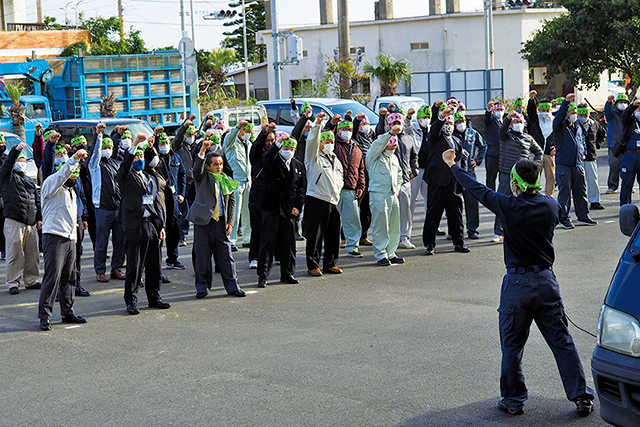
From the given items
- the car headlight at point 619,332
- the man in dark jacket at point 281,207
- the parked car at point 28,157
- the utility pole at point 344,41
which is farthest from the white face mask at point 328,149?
the utility pole at point 344,41

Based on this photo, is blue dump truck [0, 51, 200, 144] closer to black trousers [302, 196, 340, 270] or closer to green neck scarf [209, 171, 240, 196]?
black trousers [302, 196, 340, 270]

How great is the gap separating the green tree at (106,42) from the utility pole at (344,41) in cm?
918

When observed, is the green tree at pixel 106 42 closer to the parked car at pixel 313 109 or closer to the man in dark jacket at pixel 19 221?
the parked car at pixel 313 109

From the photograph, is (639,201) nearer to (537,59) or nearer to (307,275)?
(307,275)

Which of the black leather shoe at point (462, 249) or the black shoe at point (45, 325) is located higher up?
the black leather shoe at point (462, 249)

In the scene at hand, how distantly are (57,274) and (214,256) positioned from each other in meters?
2.03

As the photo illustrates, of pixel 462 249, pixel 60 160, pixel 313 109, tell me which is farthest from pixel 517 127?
pixel 313 109

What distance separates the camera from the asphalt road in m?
6.29

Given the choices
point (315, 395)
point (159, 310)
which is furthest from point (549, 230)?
point (159, 310)

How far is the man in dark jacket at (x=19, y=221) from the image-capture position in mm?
11250

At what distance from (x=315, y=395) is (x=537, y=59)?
29.2 meters

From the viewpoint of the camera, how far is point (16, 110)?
80.1 feet

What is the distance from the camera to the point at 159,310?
32.3 ft

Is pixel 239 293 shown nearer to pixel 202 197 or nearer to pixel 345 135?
pixel 202 197
